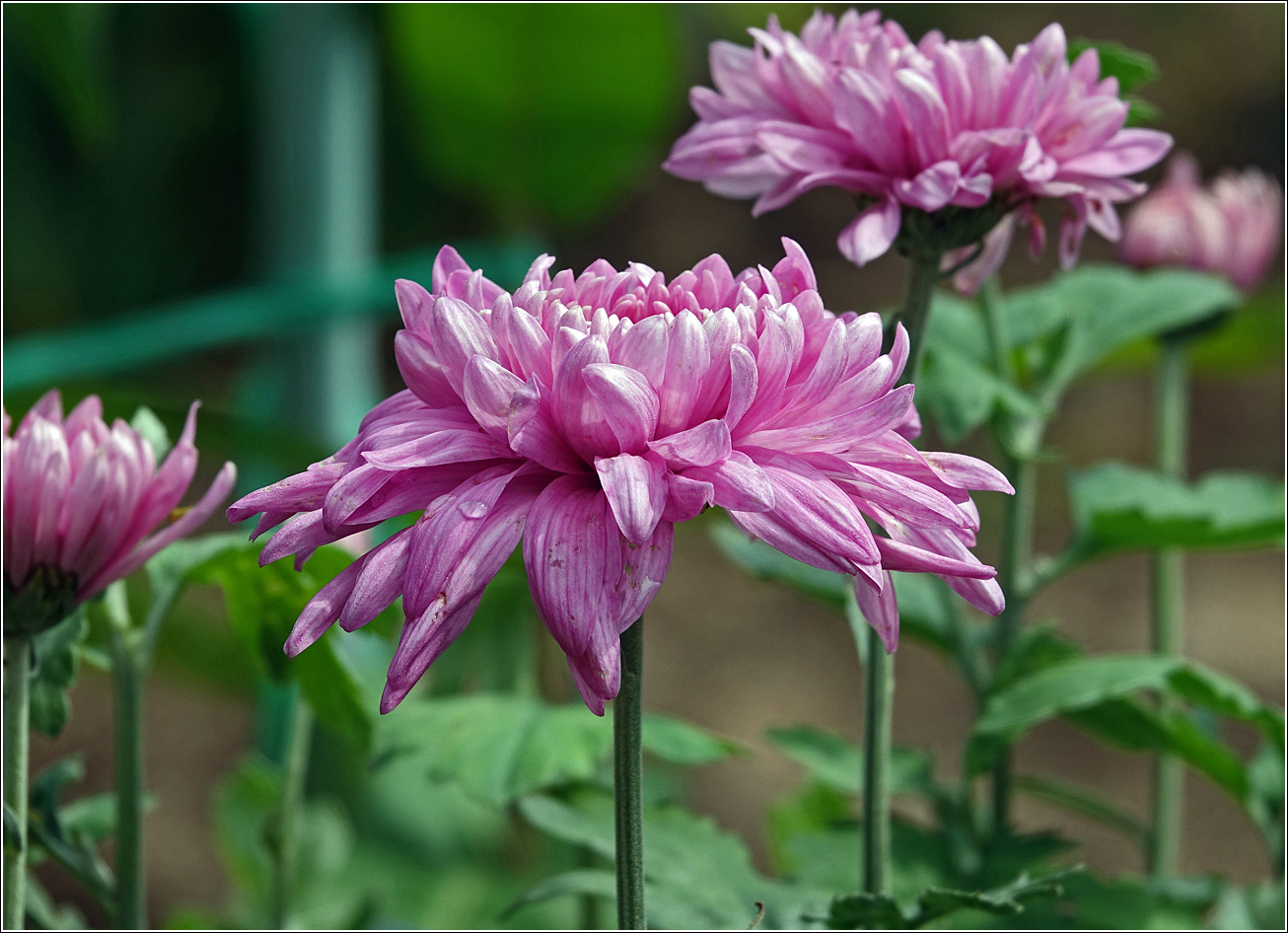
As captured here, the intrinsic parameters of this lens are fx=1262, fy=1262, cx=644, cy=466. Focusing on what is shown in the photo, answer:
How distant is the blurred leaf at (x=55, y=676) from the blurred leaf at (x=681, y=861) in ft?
0.58

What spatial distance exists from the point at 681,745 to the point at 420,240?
1.70 meters

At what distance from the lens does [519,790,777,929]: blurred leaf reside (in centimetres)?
44

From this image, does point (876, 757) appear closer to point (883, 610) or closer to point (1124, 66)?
point (883, 610)

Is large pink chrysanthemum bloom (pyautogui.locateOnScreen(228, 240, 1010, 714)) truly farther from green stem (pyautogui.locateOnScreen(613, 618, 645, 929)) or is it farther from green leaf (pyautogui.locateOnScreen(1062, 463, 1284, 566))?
green leaf (pyautogui.locateOnScreen(1062, 463, 1284, 566))

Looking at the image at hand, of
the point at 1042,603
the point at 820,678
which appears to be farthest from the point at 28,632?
the point at 1042,603

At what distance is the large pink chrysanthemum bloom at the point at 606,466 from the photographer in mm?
287

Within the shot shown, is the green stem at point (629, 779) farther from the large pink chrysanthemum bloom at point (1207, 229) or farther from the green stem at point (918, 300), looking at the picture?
the large pink chrysanthemum bloom at point (1207, 229)

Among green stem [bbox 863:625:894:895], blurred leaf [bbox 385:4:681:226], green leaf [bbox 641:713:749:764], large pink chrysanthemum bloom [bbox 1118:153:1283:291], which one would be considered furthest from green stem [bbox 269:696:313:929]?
blurred leaf [bbox 385:4:681:226]

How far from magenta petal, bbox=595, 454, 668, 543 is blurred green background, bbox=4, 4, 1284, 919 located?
0.43 m

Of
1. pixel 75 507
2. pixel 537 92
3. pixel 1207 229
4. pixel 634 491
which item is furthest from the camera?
pixel 537 92

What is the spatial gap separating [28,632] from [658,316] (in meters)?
0.24

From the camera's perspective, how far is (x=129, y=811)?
465 mm

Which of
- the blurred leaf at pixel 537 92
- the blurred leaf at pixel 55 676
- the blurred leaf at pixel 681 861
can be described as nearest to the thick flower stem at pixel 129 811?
the blurred leaf at pixel 55 676

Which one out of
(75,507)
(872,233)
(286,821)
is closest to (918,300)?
(872,233)
